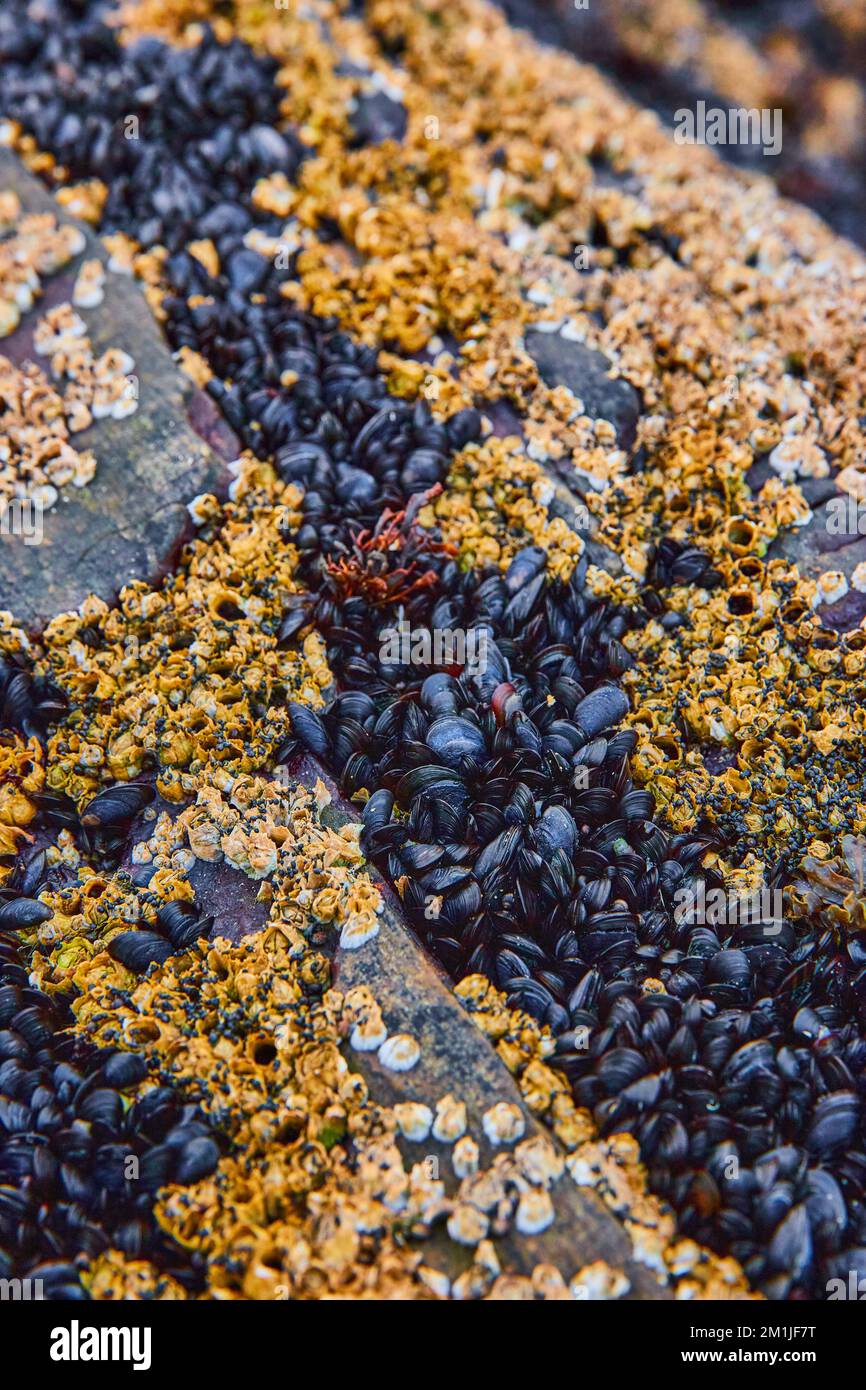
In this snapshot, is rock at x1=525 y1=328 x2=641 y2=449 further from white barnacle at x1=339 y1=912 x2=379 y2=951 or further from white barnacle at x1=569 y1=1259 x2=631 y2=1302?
white barnacle at x1=569 y1=1259 x2=631 y2=1302

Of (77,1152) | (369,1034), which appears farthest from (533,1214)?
(77,1152)

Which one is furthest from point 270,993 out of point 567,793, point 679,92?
point 679,92

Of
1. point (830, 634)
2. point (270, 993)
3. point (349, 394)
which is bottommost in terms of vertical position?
point (270, 993)

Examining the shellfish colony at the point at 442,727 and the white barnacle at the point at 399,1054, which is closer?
the shellfish colony at the point at 442,727

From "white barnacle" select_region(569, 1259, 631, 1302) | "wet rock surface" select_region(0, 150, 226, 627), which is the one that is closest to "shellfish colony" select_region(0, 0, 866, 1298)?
"white barnacle" select_region(569, 1259, 631, 1302)

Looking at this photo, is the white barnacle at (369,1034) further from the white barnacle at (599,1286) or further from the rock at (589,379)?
the rock at (589,379)

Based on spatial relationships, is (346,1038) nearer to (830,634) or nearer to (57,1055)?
(57,1055)

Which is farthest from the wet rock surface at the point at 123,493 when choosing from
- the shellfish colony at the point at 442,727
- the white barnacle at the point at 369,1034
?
the white barnacle at the point at 369,1034
